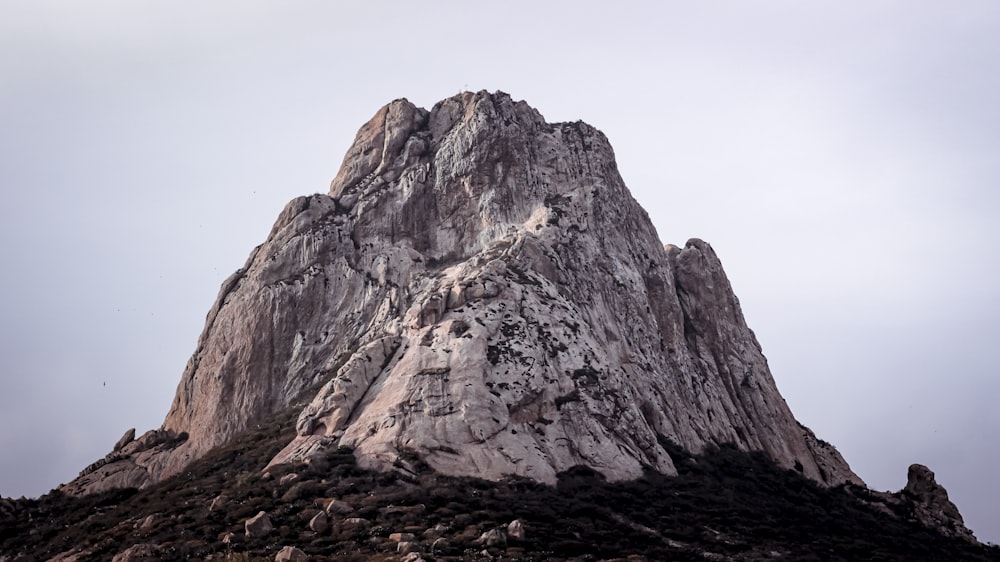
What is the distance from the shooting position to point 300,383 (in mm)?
97500

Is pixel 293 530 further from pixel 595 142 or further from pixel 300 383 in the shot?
pixel 595 142

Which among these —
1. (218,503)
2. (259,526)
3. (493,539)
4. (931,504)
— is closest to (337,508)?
(259,526)

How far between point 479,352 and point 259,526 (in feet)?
82.8

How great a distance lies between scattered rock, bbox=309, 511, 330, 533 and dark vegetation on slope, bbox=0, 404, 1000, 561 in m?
0.53

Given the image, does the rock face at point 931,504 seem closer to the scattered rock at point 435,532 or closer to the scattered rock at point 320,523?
the scattered rock at point 435,532

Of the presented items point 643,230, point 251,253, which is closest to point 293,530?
point 251,253

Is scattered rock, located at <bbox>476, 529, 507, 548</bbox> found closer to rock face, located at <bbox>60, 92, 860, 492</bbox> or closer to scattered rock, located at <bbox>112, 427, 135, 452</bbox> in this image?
rock face, located at <bbox>60, 92, 860, 492</bbox>

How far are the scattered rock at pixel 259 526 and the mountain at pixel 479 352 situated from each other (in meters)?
7.15

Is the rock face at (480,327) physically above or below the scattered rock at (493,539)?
above

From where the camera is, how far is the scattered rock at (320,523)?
66750 mm

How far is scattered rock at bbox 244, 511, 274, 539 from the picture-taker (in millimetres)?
65312

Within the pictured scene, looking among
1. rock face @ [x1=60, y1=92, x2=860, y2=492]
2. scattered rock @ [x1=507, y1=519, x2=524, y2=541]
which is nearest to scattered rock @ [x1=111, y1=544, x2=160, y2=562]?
rock face @ [x1=60, y1=92, x2=860, y2=492]

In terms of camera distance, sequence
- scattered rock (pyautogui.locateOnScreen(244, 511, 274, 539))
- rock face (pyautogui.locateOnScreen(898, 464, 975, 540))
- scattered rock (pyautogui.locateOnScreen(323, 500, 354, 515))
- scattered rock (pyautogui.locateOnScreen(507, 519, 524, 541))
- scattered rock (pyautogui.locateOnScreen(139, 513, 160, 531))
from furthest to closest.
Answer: rock face (pyautogui.locateOnScreen(898, 464, 975, 540))
scattered rock (pyautogui.locateOnScreen(139, 513, 160, 531))
scattered rock (pyautogui.locateOnScreen(323, 500, 354, 515))
scattered rock (pyautogui.locateOnScreen(507, 519, 524, 541))
scattered rock (pyautogui.locateOnScreen(244, 511, 274, 539))

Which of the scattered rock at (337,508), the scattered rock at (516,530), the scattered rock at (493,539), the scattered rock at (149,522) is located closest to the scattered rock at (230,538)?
the scattered rock at (337,508)
